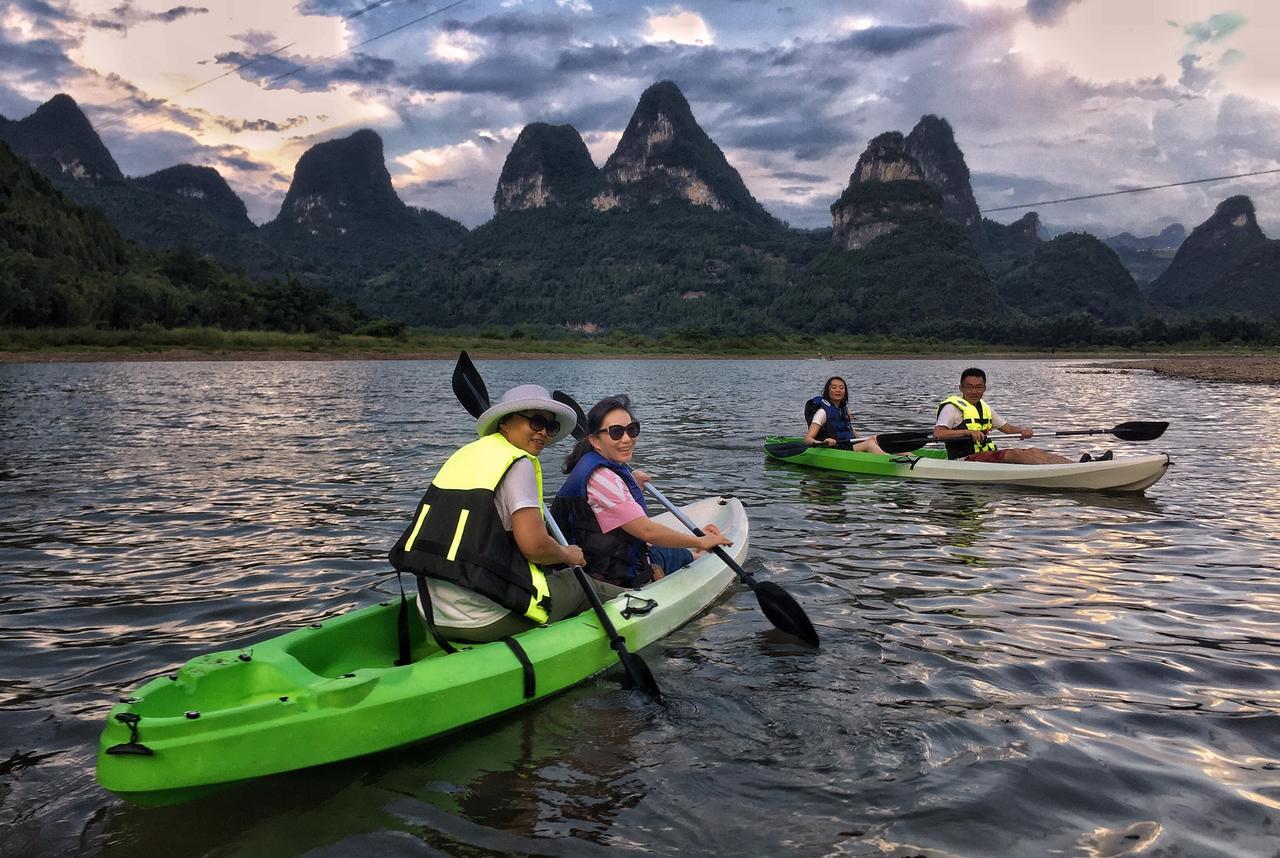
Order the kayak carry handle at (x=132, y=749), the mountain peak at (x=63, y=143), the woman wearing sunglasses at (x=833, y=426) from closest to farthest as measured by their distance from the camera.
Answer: the kayak carry handle at (x=132, y=749) → the woman wearing sunglasses at (x=833, y=426) → the mountain peak at (x=63, y=143)

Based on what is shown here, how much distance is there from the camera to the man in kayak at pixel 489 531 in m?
4.18

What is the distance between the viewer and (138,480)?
11.3 metres

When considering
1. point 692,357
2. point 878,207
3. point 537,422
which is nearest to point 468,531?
point 537,422

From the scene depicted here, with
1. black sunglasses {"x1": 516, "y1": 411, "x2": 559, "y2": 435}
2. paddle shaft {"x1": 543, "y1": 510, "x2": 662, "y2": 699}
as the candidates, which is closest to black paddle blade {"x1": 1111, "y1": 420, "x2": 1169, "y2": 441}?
paddle shaft {"x1": 543, "y1": 510, "x2": 662, "y2": 699}

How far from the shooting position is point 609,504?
5387mm

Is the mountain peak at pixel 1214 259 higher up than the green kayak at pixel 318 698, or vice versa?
the mountain peak at pixel 1214 259

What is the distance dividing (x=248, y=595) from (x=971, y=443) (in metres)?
9.26

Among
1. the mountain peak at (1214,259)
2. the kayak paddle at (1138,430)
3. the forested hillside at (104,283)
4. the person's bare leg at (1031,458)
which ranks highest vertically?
the mountain peak at (1214,259)

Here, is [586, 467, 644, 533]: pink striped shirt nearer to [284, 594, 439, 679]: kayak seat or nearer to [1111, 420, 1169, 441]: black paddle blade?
[284, 594, 439, 679]: kayak seat

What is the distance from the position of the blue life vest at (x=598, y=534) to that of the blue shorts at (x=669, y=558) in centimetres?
40

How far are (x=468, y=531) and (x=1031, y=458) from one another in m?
9.45

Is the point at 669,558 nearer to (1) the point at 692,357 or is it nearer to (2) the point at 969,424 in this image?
(2) the point at 969,424

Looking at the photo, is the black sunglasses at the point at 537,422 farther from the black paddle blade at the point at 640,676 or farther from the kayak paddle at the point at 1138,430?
the kayak paddle at the point at 1138,430

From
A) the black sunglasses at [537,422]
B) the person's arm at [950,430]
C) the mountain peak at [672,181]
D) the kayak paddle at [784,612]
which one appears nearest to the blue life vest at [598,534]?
the kayak paddle at [784,612]
